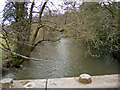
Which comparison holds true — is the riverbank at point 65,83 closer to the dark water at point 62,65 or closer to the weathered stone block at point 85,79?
the weathered stone block at point 85,79

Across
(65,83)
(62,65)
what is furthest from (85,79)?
(62,65)

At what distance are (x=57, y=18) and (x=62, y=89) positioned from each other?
1.72m

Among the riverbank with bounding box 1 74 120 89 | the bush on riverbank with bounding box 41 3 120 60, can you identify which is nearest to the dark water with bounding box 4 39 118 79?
the bush on riverbank with bounding box 41 3 120 60

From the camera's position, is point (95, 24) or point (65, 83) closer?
point (65, 83)

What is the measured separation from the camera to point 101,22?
268 cm

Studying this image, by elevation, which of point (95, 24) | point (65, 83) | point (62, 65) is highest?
point (95, 24)

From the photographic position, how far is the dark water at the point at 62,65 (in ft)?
8.36

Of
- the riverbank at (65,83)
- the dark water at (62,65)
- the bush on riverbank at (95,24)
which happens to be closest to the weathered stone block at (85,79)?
the riverbank at (65,83)

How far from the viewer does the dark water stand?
2.55 m

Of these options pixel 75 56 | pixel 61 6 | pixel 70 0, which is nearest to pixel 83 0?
pixel 70 0

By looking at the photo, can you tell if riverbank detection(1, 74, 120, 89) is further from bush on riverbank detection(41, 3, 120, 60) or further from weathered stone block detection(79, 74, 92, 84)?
bush on riverbank detection(41, 3, 120, 60)

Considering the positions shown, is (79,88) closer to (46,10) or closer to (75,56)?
(46,10)

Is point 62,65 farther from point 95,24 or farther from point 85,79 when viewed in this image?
point 85,79

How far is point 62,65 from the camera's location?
295 centimetres
